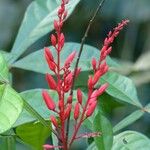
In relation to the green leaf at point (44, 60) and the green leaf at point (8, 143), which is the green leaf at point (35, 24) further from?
the green leaf at point (8, 143)

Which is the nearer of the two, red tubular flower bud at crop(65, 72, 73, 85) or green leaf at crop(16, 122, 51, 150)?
red tubular flower bud at crop(65, 72, 73, 85)

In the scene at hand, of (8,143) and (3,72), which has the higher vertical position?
(3,72)

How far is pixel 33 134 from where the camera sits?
3.13ft

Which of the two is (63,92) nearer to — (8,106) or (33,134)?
(8,106)

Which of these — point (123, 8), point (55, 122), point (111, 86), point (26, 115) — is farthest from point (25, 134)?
point (123, 8)

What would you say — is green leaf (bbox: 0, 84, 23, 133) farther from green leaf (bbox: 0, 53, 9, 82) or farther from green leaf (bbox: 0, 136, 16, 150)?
green leaf (bbox: 0, 136, 16, 150)

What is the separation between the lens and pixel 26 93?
99 cm

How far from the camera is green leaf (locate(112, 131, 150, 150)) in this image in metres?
0.93

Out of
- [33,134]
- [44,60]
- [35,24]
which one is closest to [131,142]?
[33,134]

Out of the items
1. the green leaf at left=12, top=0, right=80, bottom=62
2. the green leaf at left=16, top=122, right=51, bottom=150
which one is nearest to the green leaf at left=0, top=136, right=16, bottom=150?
the green leaf at left=16, top=122, right=51, bottom=150

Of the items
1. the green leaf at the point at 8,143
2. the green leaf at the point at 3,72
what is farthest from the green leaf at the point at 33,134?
the green leaf at the point at 3,72

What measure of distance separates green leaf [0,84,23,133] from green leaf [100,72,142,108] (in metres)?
0.33

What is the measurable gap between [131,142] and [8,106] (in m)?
0.25

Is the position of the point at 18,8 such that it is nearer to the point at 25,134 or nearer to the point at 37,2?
the point at 37,2
